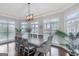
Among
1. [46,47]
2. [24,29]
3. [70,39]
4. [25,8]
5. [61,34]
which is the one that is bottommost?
[46,47]

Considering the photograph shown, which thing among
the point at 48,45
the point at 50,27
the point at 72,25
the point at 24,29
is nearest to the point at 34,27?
the point at 24,29

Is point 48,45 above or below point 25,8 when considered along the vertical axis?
below

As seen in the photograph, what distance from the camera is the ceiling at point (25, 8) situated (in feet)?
6.58

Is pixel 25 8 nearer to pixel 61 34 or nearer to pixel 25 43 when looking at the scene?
pixel 25 43

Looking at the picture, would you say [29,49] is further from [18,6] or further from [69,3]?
[69,3]

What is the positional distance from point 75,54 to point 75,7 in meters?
0.94

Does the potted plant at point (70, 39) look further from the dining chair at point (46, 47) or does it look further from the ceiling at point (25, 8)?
the ceiling at point (25, 8)

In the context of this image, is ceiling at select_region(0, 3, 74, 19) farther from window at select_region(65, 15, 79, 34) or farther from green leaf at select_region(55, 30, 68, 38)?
green leaf at select_region(55, 30, 68, 38)

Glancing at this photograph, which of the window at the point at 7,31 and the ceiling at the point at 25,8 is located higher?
the ceiling at the point at 25,8

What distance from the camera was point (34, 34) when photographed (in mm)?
2035

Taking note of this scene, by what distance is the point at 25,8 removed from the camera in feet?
6.62

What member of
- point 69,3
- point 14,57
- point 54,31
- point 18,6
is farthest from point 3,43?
point 69,3

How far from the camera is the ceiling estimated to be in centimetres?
201

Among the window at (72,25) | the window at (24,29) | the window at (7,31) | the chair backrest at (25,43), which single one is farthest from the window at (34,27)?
the window at (72,25)
